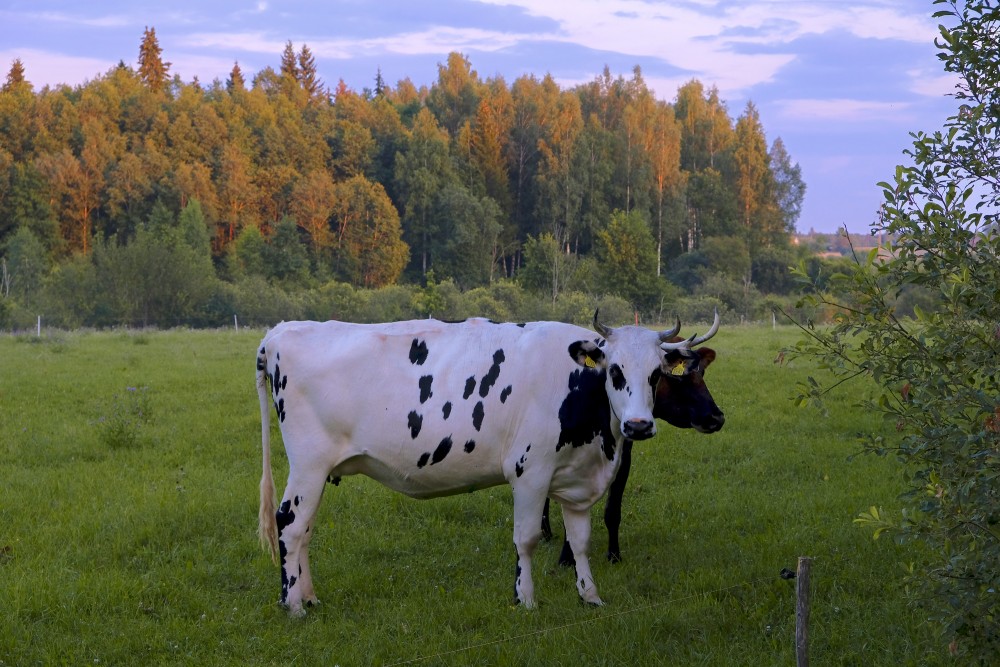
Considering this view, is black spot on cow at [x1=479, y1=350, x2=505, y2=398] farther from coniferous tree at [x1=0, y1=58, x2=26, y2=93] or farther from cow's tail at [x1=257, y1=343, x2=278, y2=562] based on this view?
coniferous tree at [x1=0, y1=58, x2=26, y2=93]

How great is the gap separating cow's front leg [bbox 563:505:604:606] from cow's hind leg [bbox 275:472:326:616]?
1883 mm

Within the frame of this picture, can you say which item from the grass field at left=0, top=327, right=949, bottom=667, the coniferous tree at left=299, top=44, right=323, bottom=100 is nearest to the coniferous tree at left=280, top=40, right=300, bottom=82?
the coniferous tree at left=299, top=44, right=323, bottom=100

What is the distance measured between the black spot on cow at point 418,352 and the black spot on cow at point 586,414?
1.11 metres

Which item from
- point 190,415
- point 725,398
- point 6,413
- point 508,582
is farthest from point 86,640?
point 725,398

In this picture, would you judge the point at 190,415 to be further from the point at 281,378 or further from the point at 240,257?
the point at 240,257

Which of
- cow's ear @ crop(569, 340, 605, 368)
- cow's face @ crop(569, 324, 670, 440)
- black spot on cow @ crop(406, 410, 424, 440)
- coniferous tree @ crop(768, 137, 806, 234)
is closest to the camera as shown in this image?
cow's face @ crop(569, 324, 670, 440)

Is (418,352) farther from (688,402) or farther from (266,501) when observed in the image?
(688,402)

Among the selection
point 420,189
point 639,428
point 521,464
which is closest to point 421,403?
point 521,464

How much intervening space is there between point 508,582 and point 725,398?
30.1 ft

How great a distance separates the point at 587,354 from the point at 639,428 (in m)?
0.79

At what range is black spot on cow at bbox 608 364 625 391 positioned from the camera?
707 cm

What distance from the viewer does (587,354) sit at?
23.6ft

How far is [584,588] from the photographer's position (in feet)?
23.6

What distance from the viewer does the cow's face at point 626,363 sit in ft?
22.8
